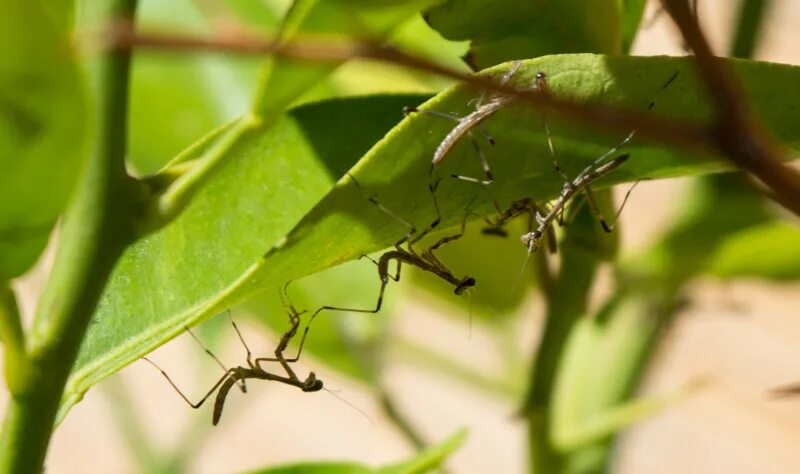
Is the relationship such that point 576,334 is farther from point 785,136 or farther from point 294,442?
point 294,442

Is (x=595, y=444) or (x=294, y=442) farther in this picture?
(x=294, y=442)

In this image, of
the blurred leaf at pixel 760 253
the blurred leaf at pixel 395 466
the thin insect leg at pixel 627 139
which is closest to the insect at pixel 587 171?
the thin insect leg at pixel 627 139

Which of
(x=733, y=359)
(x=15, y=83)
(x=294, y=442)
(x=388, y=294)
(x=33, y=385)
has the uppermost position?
(x=15, y=83)

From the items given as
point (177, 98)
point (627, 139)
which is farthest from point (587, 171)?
point (177, 98)

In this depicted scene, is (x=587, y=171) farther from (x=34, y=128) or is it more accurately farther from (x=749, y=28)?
(x=749, y=28)

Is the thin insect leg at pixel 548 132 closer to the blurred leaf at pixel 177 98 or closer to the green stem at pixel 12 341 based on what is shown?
the green stem at pixel 12 341

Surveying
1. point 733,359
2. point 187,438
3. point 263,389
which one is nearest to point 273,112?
point 187,438
